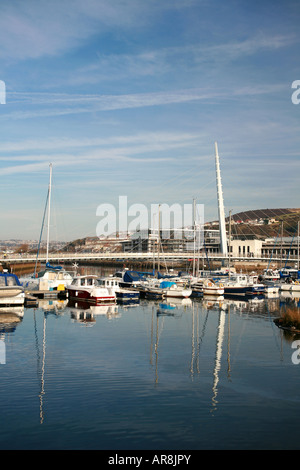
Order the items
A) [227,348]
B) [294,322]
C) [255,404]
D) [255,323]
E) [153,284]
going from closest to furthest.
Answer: [255,404], [227,348], [294,322], [255,323], [153,284]

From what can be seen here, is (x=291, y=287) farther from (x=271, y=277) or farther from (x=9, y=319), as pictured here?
(x=9, y=319)

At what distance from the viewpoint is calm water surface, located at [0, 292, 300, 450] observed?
535 inches

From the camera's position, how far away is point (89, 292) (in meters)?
46.6

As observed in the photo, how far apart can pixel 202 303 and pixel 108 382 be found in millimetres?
31552

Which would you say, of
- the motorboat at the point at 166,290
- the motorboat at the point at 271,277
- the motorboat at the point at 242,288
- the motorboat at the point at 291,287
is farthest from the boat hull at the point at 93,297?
the motorboat at the point at 271,277

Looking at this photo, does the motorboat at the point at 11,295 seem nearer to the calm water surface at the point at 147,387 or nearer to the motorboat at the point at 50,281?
the calm water surface at the point at 147,387

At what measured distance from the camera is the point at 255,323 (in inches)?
1394

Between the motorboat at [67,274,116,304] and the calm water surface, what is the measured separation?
12222mm

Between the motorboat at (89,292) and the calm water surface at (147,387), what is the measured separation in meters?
12.2

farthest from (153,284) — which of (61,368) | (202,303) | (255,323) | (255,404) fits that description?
(255,404)

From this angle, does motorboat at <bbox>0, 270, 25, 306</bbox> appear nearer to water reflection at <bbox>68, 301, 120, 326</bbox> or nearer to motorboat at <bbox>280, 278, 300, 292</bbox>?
water reflection at <bbox>68, 301, 120, 326</bbox>

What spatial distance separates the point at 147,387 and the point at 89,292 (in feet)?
95.6

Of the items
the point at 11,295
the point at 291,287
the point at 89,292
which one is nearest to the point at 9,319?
the point at 11,295
